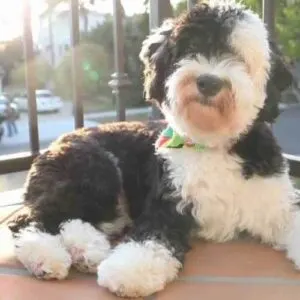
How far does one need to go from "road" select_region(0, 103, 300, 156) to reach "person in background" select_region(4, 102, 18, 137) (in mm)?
66

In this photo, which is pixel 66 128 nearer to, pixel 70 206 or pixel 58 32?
pixel 58 32

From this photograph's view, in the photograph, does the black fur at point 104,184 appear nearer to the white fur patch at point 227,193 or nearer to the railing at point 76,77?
the white fur patch at point 227,193

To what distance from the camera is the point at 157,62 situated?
1618 mm

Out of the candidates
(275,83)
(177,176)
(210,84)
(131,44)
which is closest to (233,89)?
(210,84)

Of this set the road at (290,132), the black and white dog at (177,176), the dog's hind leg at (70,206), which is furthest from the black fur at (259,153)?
the road at (290,132)

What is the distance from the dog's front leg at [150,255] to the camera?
1367 mm

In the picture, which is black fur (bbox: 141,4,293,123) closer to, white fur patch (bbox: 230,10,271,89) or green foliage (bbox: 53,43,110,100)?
white fur patch (bbox: 230,10,271,89)

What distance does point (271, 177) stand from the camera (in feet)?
5.26

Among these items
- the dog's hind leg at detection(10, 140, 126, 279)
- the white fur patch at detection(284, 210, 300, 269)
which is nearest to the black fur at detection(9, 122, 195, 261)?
the dog's hind leg at detection(10, 140, 126, 279)

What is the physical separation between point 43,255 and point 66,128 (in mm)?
4230

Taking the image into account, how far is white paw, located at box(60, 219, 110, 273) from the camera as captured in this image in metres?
1.52

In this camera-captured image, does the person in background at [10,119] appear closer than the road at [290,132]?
No

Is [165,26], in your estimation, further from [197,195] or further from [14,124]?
[14,124]

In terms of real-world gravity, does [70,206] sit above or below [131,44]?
below
